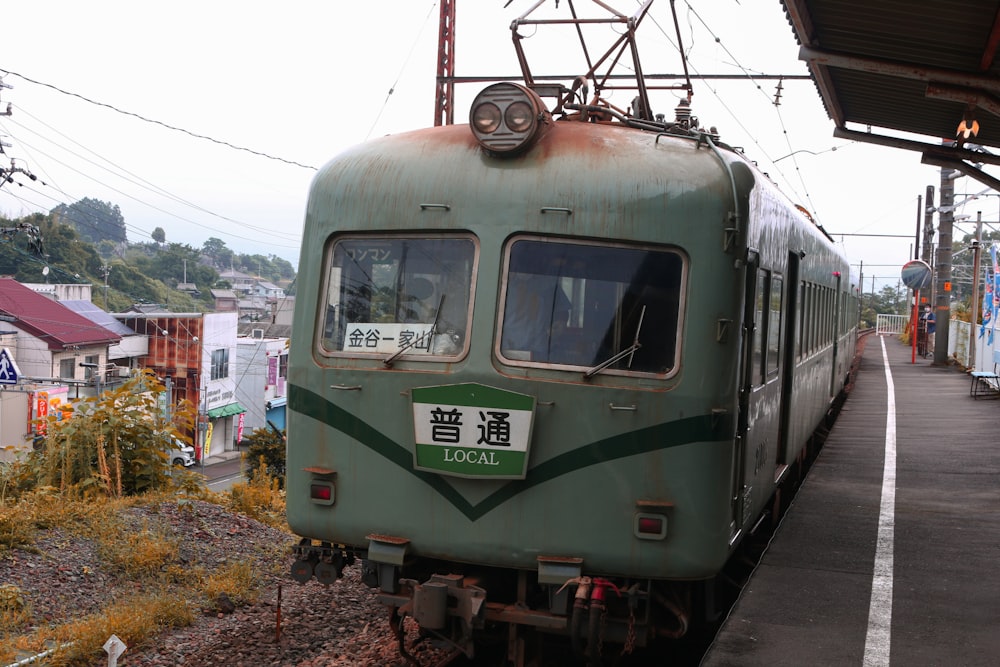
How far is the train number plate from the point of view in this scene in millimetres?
4812

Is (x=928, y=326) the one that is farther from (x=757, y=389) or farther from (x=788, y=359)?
(x=757, y=389)

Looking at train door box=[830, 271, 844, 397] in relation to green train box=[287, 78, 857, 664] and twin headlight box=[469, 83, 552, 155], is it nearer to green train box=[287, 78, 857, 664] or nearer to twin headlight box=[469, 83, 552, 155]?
green train box=[287, 78, 857, 664]

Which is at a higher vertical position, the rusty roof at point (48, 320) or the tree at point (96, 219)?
the tree at point (96, 219)

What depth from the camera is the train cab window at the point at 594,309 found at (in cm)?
485

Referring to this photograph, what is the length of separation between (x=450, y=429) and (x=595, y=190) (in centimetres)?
139

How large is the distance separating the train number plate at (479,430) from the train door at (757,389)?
4.04ft

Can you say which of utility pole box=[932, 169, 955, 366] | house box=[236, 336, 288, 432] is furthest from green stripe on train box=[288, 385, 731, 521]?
house box=[236, 336, 288, 432]

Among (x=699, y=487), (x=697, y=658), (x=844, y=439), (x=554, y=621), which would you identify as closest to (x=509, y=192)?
(x=699, y=487)

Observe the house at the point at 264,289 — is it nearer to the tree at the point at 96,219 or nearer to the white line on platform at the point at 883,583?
the tree at the point at 96,219

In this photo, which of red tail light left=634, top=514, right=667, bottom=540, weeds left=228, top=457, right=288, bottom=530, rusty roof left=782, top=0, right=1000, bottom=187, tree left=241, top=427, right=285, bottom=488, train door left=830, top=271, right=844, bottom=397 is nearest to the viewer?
red tail light left=634, top=514, right=667, bottom=540

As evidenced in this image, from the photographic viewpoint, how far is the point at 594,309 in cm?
488

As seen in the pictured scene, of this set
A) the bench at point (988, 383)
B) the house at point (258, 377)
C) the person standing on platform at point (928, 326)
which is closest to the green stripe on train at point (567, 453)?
the bench at point (988, 383)

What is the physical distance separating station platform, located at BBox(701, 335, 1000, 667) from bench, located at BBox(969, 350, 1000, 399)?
5.52 metres

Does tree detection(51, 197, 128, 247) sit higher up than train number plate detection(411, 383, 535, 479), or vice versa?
tree detection(51, 197, 128, 247)
